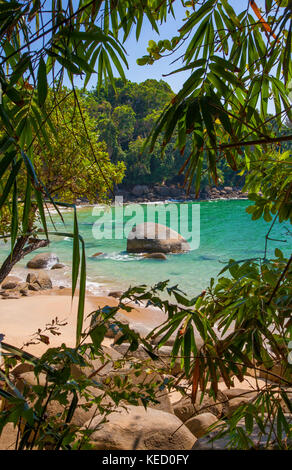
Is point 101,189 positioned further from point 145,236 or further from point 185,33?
point 145,236

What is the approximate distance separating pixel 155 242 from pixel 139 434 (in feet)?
32.6

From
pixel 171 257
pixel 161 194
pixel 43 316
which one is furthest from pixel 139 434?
pixel 161 194

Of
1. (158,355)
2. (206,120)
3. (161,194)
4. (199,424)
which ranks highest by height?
(206,120)

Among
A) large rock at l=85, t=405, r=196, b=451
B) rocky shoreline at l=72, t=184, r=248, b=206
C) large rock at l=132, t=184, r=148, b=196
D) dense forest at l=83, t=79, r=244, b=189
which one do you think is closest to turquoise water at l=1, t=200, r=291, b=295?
large rock at l=85, t=405, r=196, b=451

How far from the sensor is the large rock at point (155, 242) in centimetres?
1148

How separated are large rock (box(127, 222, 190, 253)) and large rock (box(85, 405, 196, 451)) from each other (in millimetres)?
9659

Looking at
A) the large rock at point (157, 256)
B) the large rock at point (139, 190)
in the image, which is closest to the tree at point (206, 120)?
the large rock at point (157, 256)

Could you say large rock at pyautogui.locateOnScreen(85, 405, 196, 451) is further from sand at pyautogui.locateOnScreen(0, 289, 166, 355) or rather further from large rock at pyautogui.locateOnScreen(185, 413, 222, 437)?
sand at pyautogui.locateOnScreen(0, 289, 166, 355)

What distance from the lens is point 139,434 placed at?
5.32 feet

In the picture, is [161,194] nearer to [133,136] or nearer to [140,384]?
[133,136]

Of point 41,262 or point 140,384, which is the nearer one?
point 140,384

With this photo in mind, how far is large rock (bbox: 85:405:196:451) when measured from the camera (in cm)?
156

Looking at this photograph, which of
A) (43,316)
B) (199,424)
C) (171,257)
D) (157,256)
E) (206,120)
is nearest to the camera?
(206,120)

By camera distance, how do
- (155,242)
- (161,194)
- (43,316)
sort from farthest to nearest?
1. (161,194)
2. (155,242)
3. (43,316)
